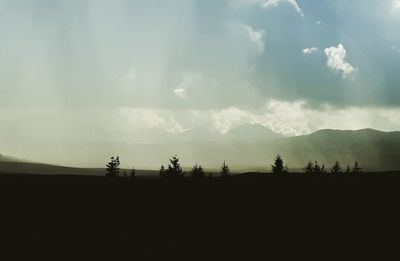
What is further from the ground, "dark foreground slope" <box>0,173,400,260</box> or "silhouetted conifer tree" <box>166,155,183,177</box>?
"silhouetted conifer tree" <box>166,155,183,177</box>

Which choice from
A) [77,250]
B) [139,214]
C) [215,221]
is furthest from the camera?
[139,214]

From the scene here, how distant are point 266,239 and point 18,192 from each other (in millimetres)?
41152

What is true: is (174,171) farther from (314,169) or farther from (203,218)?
(203,218)

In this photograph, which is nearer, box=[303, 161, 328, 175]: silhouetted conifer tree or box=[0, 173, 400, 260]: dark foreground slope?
box=[0, 173, 400, 260]: dark foreground slope

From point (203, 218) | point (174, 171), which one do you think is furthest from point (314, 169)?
point (203, 218)

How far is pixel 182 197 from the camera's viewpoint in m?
62.2

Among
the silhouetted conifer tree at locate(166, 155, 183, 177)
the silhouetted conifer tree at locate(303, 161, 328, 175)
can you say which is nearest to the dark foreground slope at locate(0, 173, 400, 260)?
the silhouetted conifer tree at locate(166, 155, 183, 177)

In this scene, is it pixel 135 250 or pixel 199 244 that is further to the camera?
pixel 199 244

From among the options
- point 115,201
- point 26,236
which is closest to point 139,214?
point 115,201

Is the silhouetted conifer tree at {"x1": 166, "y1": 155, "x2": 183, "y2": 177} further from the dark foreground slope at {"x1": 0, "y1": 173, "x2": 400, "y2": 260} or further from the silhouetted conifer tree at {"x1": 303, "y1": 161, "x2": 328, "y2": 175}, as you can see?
the silhouetted conifer tree at {"x1": 303, "y1": 161, "x2": 328, "y2": 175}

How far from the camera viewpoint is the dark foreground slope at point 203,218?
3716 centimetres

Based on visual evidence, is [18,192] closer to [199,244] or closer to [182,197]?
[182,197]

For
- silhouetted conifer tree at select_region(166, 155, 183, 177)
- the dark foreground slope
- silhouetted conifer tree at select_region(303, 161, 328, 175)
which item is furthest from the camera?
silhouetted conifer tree at select_region(303, 161, 328, 175)

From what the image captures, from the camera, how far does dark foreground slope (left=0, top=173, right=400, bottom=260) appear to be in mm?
37156
